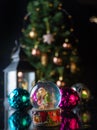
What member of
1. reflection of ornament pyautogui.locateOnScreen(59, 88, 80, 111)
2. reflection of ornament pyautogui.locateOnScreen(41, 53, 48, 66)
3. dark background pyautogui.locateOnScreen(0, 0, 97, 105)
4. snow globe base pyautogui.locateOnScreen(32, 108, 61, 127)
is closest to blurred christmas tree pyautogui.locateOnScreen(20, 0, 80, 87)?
reflection of ornament pyautogui.locateOnScreen(41, 53, 48, 66)

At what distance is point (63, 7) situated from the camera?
10.2ft

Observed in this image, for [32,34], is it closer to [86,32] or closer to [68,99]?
[86,32]

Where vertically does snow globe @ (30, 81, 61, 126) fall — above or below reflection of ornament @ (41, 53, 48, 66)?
below

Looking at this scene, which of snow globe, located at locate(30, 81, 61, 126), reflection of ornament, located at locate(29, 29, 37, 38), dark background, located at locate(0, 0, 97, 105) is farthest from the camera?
dark background, located at locate(0, 0, 97, 105)

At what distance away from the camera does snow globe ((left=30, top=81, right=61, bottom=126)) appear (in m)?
0.87

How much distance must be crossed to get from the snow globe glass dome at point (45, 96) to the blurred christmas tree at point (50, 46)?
164 centimetres

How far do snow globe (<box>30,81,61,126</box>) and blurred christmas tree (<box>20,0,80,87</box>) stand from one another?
164 centimetres

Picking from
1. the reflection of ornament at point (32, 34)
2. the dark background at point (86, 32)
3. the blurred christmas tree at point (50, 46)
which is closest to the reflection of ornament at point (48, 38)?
the blurred christmas tree at point (50, 46)

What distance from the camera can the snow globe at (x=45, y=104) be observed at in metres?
0.87

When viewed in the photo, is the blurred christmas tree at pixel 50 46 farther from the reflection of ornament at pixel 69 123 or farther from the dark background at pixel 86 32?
the reflection of ornament at pixel 69 123

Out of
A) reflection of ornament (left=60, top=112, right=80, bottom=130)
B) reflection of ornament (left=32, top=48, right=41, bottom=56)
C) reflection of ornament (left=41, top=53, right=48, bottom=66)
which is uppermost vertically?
reflection of ornament (left=32, top=48, right=41, bottom=56)

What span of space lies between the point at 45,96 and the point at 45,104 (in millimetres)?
23

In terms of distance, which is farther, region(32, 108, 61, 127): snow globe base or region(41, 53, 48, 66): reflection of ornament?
region(41, 53, 48, 66): reflection of ornament

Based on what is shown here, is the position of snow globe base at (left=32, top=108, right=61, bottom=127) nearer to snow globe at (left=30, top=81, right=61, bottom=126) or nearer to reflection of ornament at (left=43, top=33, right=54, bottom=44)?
snow globe at (left=30, top=81, right=61, bottom=126)
